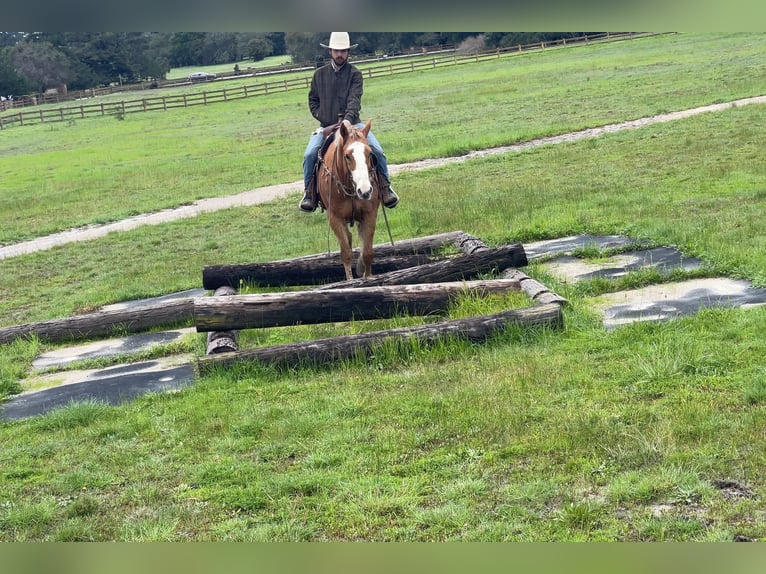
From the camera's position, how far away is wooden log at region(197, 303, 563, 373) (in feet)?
28.1

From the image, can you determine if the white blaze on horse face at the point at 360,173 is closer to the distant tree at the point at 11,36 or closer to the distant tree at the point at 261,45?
the distant tree at the point at 261,45

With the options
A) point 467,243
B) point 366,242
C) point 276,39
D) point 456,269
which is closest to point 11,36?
point 276,39

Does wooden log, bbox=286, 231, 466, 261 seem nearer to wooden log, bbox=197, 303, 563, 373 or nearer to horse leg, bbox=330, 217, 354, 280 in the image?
horse leg, bbox=330, 217, 354, 280

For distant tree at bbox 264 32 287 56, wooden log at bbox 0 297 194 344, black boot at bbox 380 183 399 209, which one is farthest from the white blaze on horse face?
distant tree at bbox 264 32 287 56

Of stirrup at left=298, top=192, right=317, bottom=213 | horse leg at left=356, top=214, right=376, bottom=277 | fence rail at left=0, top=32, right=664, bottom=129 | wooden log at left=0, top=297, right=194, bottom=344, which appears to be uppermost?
fence rail at left=0, top=32, right=664, bottom=129

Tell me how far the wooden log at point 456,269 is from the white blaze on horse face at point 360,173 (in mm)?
1263

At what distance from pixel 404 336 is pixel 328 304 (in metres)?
1.18

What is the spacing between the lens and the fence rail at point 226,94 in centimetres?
6400

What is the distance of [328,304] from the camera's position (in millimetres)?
9398

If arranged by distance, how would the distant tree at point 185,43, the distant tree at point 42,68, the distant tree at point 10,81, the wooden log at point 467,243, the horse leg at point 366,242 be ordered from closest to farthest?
the distant tree at point 185,43 → the horse leg at point 366,242 → the wooden log at point 467,243 → the distant tree at point 42,68 → the distant tree at point 10,81

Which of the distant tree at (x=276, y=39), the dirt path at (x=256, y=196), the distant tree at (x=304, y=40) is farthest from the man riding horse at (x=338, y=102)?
the dirt path at (x=256, y=196)
